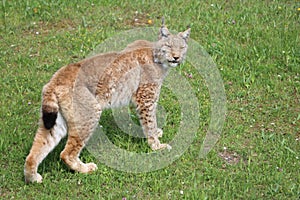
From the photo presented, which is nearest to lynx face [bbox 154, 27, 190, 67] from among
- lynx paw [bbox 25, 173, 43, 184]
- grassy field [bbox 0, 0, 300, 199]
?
grassy field [bbox 0, 0, 300, 199]

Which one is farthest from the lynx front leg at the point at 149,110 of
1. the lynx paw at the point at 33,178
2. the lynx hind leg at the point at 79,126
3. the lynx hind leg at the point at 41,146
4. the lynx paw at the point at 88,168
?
the lynx paw at the point at 33,178

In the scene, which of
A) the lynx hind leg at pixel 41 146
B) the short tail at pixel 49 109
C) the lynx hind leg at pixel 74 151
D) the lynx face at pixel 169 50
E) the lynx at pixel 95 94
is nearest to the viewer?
the short tail at pixel 49 109

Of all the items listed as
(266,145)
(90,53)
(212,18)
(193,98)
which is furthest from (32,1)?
(266,145)

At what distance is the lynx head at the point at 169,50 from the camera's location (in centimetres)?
773

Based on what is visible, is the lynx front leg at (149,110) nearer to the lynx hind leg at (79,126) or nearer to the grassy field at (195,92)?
the grassy field at (195,92)

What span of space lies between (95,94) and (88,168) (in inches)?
36.5

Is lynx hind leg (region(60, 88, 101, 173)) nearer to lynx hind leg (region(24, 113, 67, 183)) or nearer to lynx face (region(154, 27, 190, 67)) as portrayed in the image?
lynx hind leg (region(24, 113, 67, 183))

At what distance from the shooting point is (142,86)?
7.77 m

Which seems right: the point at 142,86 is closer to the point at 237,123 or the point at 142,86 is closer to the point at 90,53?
the point at 237,123

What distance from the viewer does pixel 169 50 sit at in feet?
25.4

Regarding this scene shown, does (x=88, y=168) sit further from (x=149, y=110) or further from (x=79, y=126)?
(x=149, y=110)

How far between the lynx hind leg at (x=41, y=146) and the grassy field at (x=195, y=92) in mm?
181

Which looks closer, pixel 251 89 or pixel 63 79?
pixel 63 79

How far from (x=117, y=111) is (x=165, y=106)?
29.6 inches
